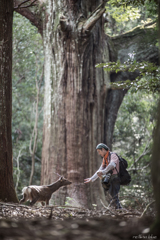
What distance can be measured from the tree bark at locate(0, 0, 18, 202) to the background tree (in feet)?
8.35

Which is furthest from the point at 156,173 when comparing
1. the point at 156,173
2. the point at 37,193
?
the point at 37,193

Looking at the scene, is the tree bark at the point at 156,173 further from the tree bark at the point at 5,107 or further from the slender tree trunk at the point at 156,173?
the tree bark at the point at 5,107

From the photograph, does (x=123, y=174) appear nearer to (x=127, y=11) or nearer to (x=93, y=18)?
(x=93, y=18)

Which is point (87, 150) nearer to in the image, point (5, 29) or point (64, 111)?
point (64, 111)

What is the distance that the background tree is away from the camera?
6.94m

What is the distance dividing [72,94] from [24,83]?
8024mm

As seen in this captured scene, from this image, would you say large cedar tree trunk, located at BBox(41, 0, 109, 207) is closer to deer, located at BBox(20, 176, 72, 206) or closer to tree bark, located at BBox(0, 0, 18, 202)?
deer, located at BBox(20, 176, 72, 206)

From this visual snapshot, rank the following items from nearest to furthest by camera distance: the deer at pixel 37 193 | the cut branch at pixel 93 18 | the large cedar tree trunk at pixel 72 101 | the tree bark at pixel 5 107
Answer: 1. the tree bark at pixel 5 107
2. the deer at pixel 37 193
3. the cut branch at pixel 93 18
4. the large cedar tree trunk at pixel 72 101

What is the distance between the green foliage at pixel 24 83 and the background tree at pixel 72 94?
150 inches

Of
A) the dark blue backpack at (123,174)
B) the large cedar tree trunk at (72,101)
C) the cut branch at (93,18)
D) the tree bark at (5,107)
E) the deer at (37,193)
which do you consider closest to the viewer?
the tree bark at (5,107)

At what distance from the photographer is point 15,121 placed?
1540 cm

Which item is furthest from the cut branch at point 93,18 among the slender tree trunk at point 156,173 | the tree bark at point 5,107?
the slender tree trunk at point 156,173

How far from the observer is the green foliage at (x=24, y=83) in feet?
41.8

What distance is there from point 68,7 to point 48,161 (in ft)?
14.0
